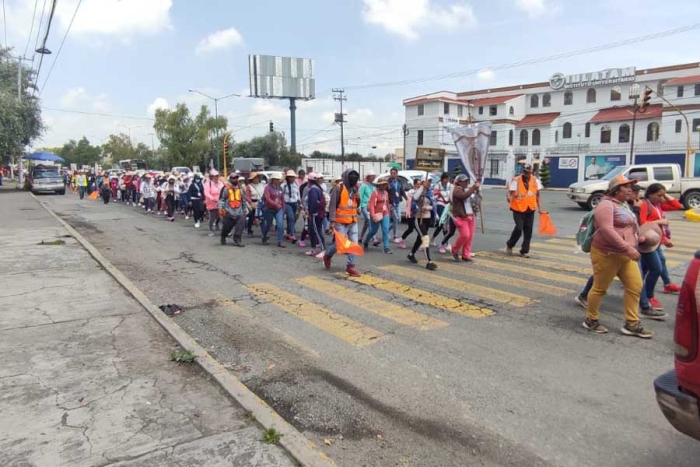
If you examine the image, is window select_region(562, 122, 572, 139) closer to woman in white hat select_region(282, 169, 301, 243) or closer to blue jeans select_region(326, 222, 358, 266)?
woman in white hat select_region(282, 169, 301, 243)

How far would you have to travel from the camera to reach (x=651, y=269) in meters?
6.12

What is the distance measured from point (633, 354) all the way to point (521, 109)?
216ft

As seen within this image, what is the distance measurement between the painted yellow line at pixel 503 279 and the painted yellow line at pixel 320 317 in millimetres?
2967

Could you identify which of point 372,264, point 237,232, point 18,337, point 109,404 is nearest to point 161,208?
point 237,232

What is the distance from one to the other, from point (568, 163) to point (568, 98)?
15.3 m

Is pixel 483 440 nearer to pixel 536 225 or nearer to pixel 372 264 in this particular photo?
pixel 372 264

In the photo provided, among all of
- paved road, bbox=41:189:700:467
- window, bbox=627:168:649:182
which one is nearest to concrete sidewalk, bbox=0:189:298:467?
paved road, bbox=41:189:700:467

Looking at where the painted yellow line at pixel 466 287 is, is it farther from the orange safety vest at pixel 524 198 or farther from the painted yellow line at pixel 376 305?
the orange safety vest at pixel 524 198

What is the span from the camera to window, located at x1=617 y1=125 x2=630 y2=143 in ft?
173

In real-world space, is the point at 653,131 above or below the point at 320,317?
above

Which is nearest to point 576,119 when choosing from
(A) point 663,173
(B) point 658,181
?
(A) point 663,173

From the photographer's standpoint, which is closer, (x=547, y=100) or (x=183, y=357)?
(x=183, y=357)

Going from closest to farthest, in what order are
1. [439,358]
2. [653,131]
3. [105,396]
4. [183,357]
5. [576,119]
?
[105,396], [183,357], [439,358], [653,131], [576,119]

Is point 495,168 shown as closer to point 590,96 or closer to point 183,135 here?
point 590,96
